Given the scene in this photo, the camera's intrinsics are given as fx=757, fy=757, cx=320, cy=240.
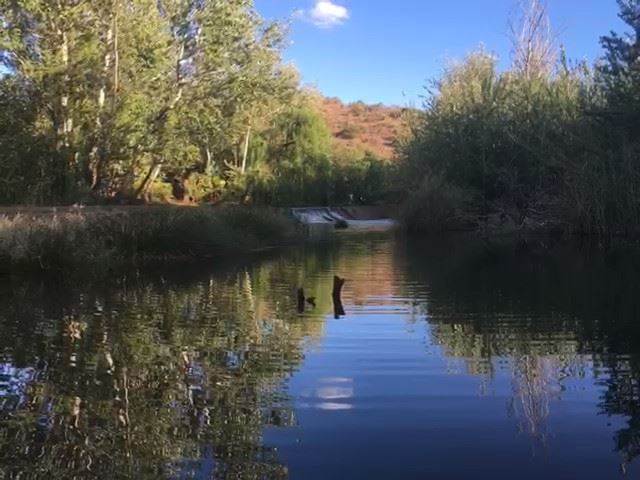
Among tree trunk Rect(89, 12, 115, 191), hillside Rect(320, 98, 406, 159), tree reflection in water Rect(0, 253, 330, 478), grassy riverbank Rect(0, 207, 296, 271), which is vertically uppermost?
hillside Rect(320, 98, 406, 159)

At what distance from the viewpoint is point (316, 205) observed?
163 ft

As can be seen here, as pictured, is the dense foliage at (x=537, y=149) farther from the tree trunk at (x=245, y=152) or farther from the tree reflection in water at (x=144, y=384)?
the tree reflection in water at (x=144, y=384)

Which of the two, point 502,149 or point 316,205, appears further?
point 316,205

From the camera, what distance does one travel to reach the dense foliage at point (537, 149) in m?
23.8

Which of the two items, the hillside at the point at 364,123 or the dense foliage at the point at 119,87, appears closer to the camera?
the dense foliage at the point at 119,87

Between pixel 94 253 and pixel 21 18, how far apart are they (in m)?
12.0

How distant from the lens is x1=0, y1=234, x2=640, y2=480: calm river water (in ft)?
15.5

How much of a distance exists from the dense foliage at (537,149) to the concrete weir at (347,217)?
16.7ft

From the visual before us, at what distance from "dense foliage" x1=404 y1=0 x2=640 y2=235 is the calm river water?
12716mm

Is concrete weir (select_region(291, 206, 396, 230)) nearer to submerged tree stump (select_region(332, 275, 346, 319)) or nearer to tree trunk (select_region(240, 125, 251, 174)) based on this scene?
tree trunk (select_region(240, 125, 251, 174))

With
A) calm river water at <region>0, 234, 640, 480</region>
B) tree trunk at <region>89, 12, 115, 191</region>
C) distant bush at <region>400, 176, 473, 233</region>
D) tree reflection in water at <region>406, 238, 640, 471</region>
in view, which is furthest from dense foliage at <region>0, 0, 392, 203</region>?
calm river water at <region>0, 234, 640, 480</region>

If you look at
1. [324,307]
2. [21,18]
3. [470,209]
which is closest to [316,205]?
[470,209]

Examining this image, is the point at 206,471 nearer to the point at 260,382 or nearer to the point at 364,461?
the point at 364,461

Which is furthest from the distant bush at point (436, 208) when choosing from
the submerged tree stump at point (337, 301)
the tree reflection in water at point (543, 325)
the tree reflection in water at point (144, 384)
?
the tree reflection in water at point (144, 384)
